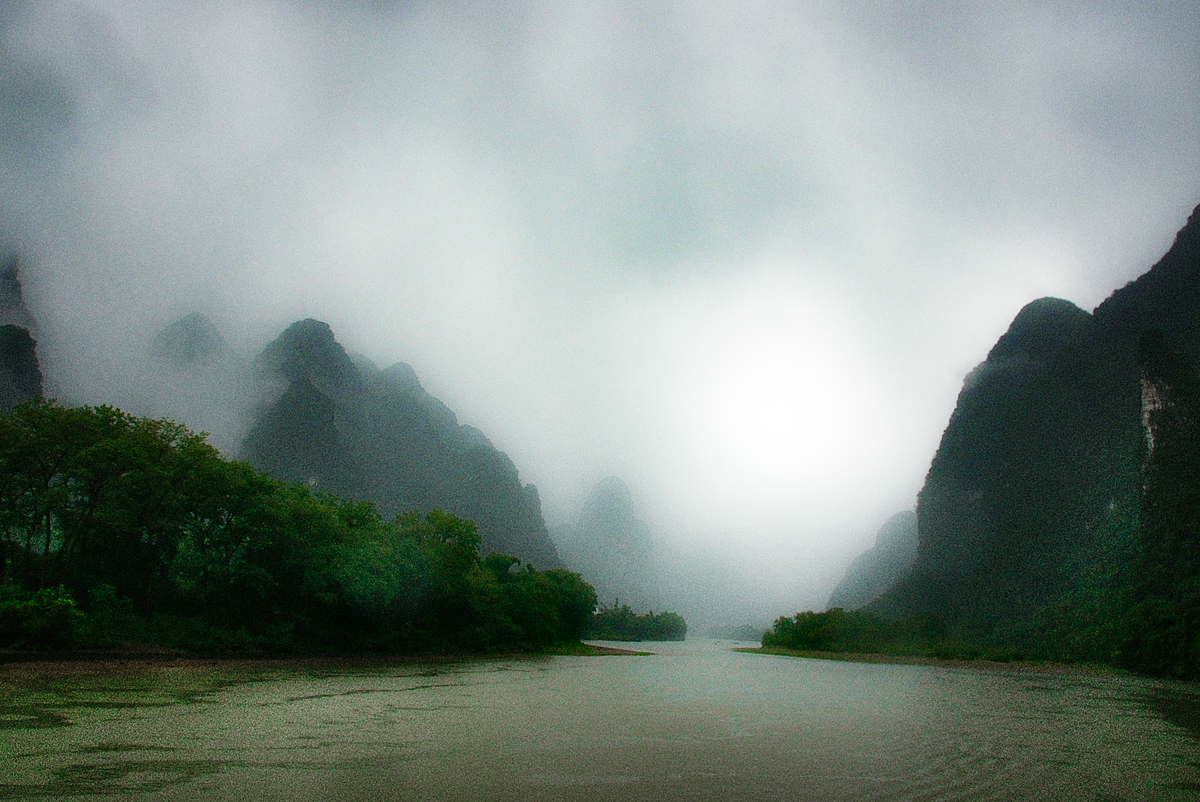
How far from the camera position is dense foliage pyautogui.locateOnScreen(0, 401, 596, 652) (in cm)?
3409

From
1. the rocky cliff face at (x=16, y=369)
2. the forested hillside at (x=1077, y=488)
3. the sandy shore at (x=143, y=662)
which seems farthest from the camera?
the forested hillside at (x=1077, y=488)

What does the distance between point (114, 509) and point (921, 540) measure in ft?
500

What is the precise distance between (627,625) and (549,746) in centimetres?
17250

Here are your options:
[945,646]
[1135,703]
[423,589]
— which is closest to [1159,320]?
[945,646]

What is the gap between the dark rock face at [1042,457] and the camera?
9838 cm

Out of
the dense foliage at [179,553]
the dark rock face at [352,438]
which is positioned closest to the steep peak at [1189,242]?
the dense foliage at [179,553]

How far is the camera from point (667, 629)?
197750 mm

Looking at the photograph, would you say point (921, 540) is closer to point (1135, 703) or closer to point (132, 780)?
point (1135, 703)

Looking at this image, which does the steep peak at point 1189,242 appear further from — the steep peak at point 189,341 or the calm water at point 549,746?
the steep peak at point 189,341

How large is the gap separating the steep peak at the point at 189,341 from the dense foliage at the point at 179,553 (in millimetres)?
102325

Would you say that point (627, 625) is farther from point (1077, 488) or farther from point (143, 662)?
point (143, 662)

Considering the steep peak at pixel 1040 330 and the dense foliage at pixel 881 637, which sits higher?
the steep peak at pixel 1040 330

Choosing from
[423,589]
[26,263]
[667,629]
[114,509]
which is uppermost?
[26,263]

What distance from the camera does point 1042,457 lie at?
120438 millimetres
